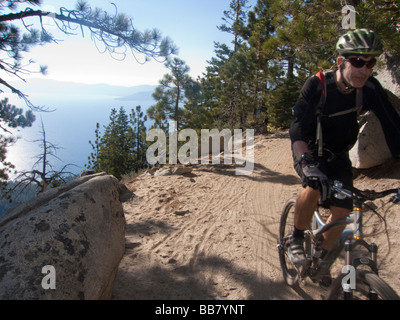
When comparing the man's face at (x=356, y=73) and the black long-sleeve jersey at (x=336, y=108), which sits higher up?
the man's face at (x=356, y=73)

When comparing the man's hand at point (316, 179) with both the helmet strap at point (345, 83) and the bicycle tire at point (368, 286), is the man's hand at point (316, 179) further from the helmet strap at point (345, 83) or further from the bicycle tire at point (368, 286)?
the helmet strap at point (345, 83)

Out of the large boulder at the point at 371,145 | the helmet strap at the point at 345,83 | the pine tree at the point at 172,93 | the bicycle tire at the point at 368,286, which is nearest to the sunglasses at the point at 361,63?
the helmet strap at the point at 345,83

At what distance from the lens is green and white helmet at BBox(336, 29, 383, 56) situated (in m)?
2.22

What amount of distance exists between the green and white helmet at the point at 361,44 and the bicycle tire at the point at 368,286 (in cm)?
163

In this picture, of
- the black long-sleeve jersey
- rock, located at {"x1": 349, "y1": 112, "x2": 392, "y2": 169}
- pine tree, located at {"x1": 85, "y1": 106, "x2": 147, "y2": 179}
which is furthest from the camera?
pine tree, located at {"x1": 85, "y1": 106, "x2": 147, "y2": 179}

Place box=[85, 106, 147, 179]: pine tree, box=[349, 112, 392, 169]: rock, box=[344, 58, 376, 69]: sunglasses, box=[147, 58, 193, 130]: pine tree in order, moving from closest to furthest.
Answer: box=[344, 58, 376, 69]: sunglasses, box=[349, 112, 392, 169]: rock, box=[147, 58, 193, 130]: pine tree, box=[85, 106, 147, 179]: pine tree

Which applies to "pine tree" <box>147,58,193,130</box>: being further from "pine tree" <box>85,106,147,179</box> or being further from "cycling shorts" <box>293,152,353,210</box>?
"pine tree" <box>85,106,147,179</box>

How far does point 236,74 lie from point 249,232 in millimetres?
16947

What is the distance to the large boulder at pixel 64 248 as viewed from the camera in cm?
199

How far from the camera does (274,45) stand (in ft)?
29.0

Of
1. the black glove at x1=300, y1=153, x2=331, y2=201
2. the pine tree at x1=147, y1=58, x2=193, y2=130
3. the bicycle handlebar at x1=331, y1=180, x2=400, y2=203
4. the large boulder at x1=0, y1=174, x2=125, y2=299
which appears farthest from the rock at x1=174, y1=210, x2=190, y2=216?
the pine tree at x1=147, y1=58, x2=193, y2=130

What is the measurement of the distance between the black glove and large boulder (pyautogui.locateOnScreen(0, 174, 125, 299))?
5.88 ft

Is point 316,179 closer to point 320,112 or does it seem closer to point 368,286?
point 320,112
